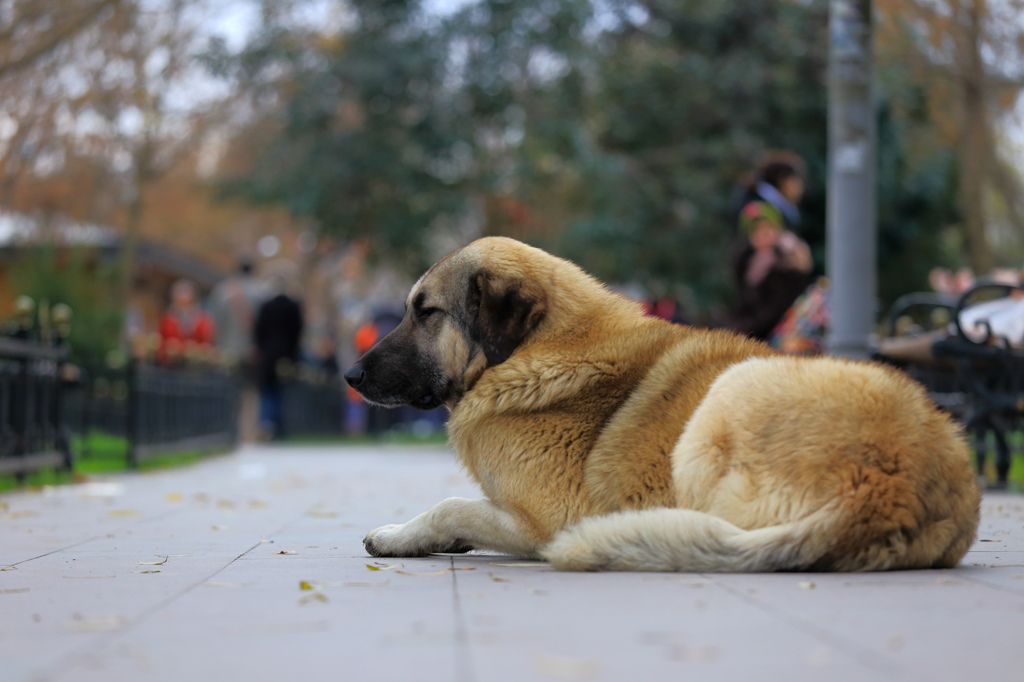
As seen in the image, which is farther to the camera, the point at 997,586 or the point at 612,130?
the point at 612,130

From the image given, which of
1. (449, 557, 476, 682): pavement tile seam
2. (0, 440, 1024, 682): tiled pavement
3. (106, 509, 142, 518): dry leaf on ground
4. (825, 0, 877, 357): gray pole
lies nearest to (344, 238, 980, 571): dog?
(0, 440, 1024, 682): tiled pavement

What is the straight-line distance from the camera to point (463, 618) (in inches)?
125

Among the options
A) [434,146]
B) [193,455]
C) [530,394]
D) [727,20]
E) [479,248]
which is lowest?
[193,455]

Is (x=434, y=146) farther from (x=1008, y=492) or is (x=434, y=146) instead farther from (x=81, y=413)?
(x=1008, y=492)

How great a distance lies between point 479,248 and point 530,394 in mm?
716

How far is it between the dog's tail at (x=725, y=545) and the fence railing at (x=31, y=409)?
5.89 m

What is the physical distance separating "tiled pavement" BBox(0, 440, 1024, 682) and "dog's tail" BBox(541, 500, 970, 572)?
0.05m

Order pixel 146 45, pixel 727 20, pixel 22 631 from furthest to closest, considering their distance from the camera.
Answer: pixel 146 45, pixel 727 20, pixel 22 631

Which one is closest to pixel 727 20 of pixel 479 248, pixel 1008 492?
pixel 1008 492

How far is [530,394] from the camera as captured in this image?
14.5 feet

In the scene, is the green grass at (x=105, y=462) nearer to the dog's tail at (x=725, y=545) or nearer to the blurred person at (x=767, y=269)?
the blurred person at (x=767, y=269)

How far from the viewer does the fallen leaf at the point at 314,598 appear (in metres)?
3.46

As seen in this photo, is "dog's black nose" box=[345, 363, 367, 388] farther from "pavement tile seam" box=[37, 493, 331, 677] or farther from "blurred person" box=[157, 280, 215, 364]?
"blurred person" box=[157, 280, 215, 364]

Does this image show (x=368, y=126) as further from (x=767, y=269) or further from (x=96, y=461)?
(x=767, y=269)
